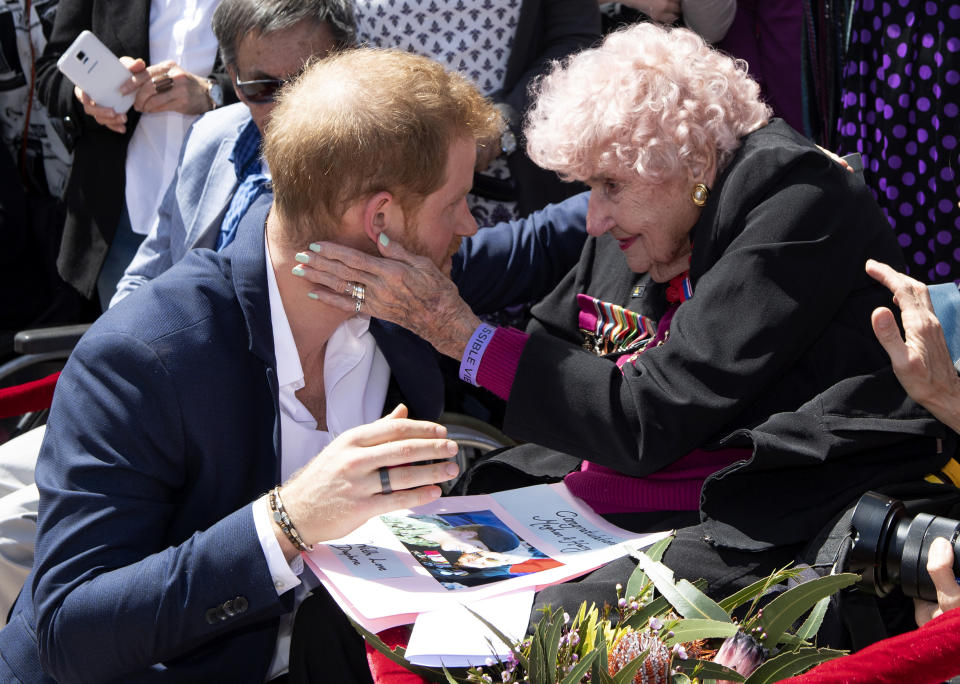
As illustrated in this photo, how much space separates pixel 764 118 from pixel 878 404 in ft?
2.36

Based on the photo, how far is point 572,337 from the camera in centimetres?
269

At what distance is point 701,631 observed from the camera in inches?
61.2

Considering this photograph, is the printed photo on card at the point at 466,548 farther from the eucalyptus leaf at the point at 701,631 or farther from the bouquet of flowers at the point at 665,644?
the eucalyptus leaf at the point at 701,631

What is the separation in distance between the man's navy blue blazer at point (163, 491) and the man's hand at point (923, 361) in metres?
1.24

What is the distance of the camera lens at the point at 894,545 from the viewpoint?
1.82 meters

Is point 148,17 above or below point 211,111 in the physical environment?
above

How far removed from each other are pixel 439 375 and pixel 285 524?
31.3 inches

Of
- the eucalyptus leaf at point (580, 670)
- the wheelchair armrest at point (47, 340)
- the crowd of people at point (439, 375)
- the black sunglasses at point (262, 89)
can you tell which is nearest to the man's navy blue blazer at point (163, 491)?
the crowd of people at point (439, 375)

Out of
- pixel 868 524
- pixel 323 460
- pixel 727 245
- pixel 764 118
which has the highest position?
pixel 764 118

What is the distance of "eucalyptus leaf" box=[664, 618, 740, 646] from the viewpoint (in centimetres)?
154

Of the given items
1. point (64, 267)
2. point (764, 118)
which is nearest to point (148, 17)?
point (64, 267)

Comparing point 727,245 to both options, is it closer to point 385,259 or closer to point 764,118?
point 764,118

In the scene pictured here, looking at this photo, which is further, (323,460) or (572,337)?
(572,337)

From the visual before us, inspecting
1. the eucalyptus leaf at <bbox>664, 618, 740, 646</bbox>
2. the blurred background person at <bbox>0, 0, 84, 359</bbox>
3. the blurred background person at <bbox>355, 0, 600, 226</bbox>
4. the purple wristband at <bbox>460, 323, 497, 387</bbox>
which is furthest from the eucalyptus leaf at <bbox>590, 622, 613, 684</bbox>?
the blurred background person at <bbox>0, 0, 84, 359</bbox>
